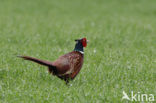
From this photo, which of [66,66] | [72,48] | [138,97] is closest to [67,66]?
[66,66]

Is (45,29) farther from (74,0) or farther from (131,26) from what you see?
(74,0)

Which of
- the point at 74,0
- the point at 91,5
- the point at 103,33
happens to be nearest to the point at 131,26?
the point at 103,33

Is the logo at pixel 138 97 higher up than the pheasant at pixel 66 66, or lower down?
lower down

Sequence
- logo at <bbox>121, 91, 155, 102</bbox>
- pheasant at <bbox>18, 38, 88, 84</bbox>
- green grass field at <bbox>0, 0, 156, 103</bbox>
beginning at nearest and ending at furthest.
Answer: logo at <bbox>121, 91, 155, 102</bbox> < green grass field at <bbox>0, 0, 156, 103</bbox> < pheasant at <bbox>18, 38, 88, 84</bbox>

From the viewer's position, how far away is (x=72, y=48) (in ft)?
41.7

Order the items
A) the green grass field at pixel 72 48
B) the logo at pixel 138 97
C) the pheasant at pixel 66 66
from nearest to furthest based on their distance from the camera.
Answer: the logo at pixel 138 97, the green grass field at pixel 72 48, the pheasant at pixel 66 66

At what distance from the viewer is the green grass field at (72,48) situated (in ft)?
24.5

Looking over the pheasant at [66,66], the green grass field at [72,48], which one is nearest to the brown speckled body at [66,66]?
the pheasant at [66,66]

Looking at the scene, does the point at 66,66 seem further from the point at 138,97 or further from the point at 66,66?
the point at 138,97

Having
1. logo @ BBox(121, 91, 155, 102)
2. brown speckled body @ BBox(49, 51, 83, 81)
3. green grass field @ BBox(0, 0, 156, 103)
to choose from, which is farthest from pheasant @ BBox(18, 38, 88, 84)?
logo @ BBox(121, 91, 155, 102)

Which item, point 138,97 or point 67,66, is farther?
point 67,66

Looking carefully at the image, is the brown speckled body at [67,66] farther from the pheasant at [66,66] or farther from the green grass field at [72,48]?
the green grass field at [72,48]

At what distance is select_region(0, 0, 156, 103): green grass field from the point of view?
7455 millimetres

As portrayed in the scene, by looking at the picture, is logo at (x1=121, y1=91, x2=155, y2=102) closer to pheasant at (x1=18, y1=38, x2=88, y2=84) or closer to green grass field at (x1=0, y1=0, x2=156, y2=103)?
green grass field at (x1=0, y1=0, x2=156, y2=103)
